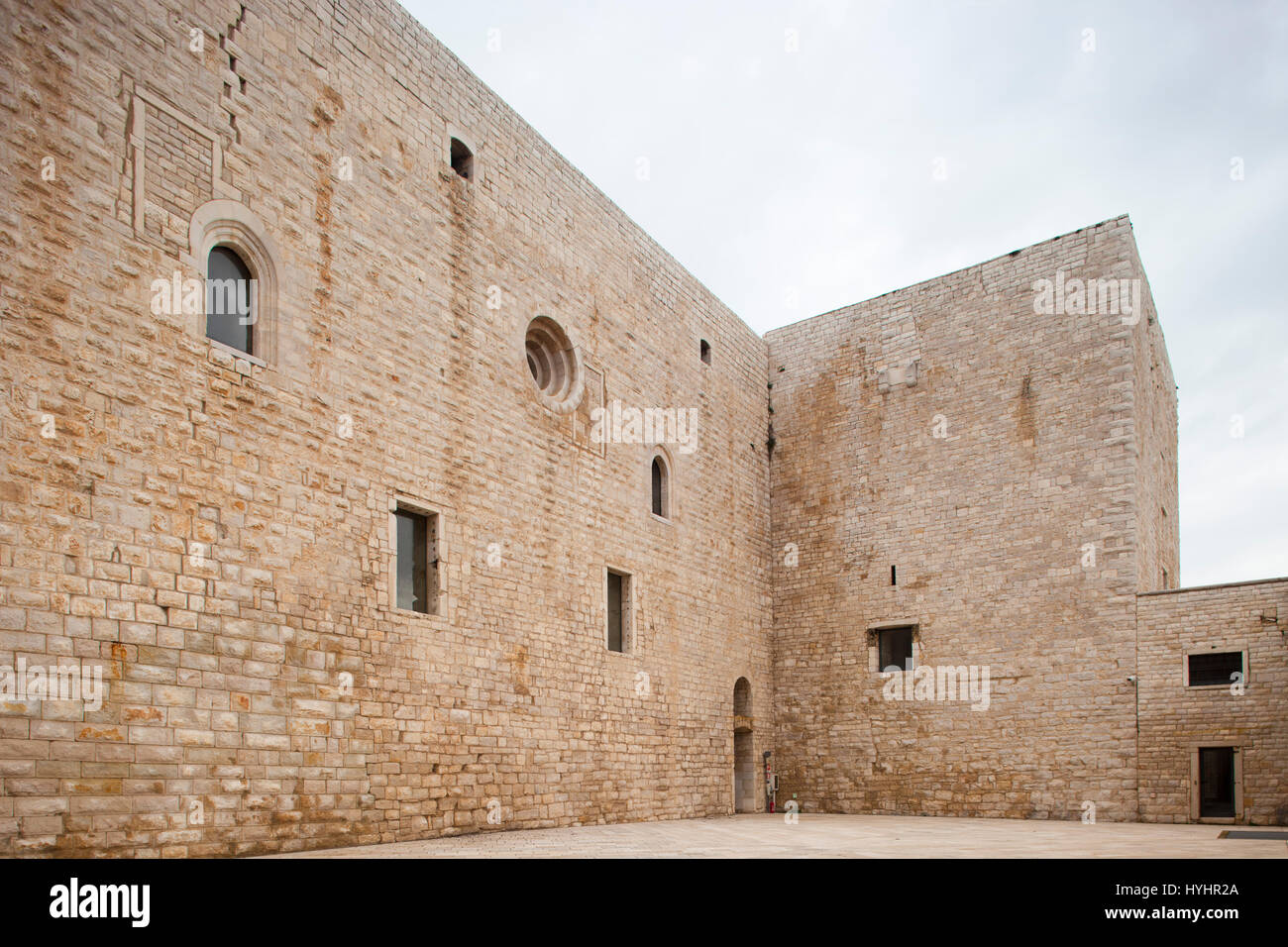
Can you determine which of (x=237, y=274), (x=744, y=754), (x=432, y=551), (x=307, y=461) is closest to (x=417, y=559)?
(x=432, y=551)

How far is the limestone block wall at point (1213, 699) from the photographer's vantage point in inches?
514

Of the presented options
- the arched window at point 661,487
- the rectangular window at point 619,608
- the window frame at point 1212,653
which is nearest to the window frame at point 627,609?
the rectangular window at point 619,608

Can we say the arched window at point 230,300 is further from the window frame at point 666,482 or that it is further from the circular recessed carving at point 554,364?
the window frame at point 666,482

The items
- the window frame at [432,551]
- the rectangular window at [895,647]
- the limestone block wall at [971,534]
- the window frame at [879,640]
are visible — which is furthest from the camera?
the rectangular window at [895,647]

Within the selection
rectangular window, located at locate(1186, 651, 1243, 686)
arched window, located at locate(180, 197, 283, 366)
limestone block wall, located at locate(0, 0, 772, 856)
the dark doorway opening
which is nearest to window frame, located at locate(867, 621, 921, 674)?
limestone block wall, located at locate(0, 0, 772, 856)

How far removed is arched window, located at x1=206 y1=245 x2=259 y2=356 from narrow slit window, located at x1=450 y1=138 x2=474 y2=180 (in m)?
3.66

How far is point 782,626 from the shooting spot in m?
17.9

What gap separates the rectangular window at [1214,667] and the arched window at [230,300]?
41.6 feet

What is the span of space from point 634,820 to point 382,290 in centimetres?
761

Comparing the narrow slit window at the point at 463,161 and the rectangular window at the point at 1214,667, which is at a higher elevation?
the narrow slit window at the point at 463,161

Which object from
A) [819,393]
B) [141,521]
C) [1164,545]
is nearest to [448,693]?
[141,521]

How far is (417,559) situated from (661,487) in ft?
18.6

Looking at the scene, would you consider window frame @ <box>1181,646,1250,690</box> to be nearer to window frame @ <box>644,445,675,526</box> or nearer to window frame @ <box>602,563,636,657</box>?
window frame @ <box>644,445,675,526</box>

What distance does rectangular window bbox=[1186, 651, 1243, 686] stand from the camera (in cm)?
Result: 1350
